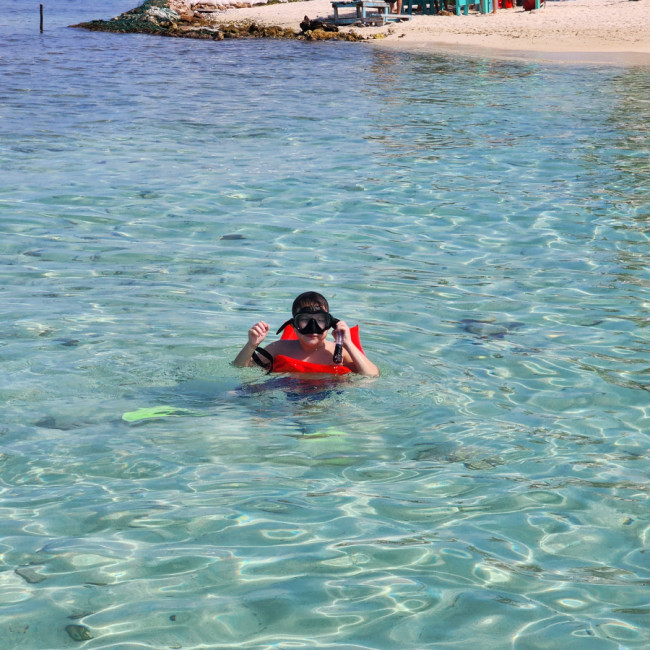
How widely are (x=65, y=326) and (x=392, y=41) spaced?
2934cm

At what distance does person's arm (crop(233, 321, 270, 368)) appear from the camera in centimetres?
564

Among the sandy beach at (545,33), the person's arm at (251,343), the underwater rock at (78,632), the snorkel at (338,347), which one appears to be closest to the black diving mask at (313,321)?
the snorkel at (338,347)

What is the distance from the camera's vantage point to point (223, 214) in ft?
35.4

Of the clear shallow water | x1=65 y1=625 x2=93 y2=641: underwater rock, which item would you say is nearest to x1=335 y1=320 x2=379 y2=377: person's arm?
the clear shallow water

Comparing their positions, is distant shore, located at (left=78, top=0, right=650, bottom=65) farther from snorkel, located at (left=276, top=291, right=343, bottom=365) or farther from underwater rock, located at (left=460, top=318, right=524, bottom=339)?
snorkel, located at (left=276, top=291, right=343, bottom=365)

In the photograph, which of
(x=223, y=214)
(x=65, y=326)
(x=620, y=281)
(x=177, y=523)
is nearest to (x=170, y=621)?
(x=177, y=523)

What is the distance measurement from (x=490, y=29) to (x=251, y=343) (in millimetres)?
31313

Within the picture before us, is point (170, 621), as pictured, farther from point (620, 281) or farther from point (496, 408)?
point (620, 281)

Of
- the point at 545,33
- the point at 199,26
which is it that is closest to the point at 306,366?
Result: the point at 545,33

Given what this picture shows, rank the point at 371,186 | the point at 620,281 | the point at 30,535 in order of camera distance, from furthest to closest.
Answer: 1. the point at 371,186
2. the point at 620,281
3. the point at 30,535

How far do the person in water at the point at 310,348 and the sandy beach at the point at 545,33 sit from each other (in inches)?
922

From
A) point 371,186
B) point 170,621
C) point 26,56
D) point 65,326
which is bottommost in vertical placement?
point 170,621

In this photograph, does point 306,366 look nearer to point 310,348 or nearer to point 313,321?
point 310,348

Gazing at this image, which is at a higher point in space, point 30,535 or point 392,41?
point 392,41
